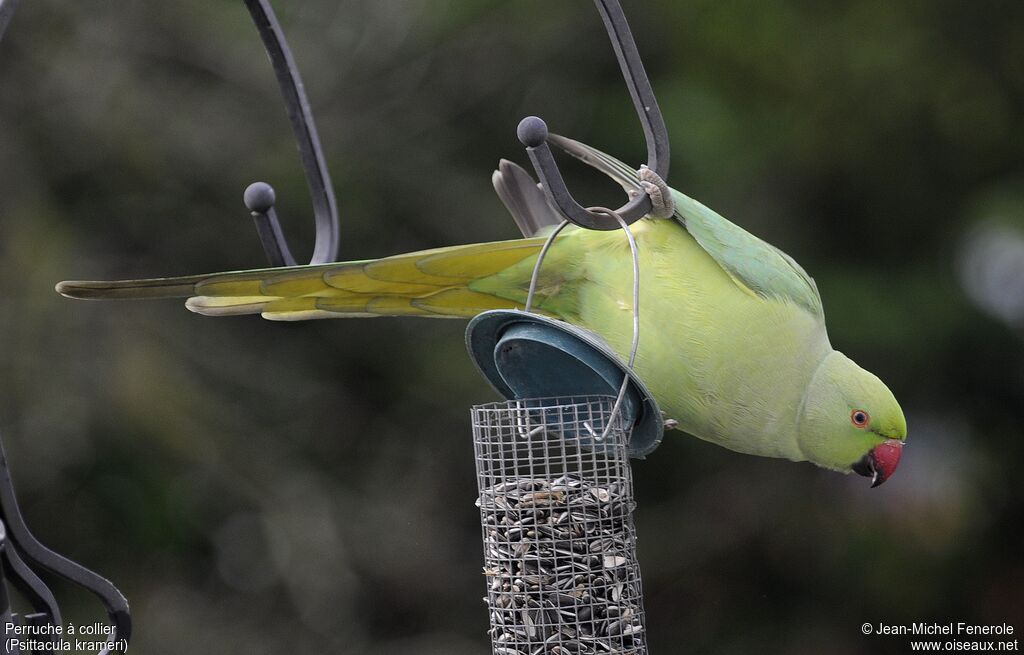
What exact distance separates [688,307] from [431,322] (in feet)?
9.10

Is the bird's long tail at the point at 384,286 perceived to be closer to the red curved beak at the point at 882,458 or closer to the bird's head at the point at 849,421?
the bird's head at the point at 849,421

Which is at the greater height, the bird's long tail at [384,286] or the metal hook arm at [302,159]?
the metal hook arm at [302,159]

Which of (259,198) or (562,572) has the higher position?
(259,198)

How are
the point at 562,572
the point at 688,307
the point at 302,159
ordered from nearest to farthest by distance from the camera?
the point at 562,572 < the point at 302,159 < the point at 688,307

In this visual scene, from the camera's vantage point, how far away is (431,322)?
5.82m

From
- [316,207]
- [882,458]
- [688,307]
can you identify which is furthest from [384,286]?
[882,458]

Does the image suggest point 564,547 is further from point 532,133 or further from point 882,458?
point 882,458

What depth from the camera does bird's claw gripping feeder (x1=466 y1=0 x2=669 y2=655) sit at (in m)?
2.41

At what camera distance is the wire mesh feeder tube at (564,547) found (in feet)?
8.21

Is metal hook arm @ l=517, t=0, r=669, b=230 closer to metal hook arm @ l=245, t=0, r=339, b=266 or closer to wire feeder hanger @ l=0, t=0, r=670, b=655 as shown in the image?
wire feeder hanger @ l=0, t=0, r=670, b=655

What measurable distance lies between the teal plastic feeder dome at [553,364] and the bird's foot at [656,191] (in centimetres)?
51

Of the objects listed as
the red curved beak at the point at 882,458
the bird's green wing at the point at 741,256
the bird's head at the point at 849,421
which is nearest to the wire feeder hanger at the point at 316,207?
the bird's green wing at the point at 741,256

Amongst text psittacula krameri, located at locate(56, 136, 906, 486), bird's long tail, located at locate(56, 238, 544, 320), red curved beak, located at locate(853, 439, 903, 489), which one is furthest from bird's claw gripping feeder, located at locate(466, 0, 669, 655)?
red curved beak, located at locate(853, 439, 903, 489)

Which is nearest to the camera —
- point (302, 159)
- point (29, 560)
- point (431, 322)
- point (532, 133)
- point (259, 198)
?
point (29, 560)
